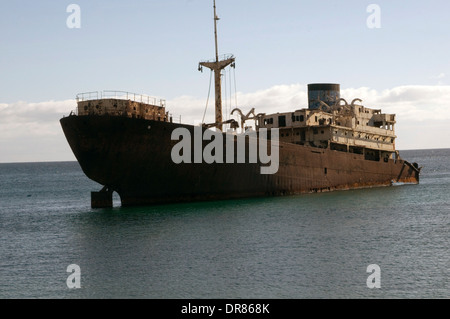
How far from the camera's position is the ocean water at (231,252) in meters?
17.6

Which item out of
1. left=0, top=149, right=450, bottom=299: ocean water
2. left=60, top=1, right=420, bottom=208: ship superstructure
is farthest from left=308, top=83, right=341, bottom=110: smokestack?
left=0, top=149, right=450, bottom=299: ocean water

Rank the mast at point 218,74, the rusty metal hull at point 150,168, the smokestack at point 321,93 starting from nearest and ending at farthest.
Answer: the rusty metal hull at point 150,168 → the mast at point 218,74 → the smokestack at point 321,93

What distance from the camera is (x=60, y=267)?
21.0 m

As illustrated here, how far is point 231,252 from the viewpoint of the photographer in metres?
22.7

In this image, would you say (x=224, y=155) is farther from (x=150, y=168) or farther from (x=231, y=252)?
(x=231, y=252)

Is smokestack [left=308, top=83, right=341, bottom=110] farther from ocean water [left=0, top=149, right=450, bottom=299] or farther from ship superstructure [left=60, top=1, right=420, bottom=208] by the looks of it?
ocean water [left=0, top=149, right=450, bottom=299]

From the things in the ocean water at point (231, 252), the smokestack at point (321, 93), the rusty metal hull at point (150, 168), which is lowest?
the ocean water at point (231, 252)

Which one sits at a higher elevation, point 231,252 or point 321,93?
point 321,93

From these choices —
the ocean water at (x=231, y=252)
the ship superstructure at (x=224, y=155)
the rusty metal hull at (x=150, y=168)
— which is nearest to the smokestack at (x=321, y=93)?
the ship superstructure at (x=224, y=155)

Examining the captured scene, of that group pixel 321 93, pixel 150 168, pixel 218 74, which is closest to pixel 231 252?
pixel 150 168

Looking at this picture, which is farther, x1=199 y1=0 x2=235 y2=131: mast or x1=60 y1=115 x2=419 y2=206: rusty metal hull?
x1=199 y1=0 x2=235 y2=131: mast

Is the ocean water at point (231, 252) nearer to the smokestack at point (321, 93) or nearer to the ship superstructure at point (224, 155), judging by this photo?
the ship superstructure at point (224, 155)

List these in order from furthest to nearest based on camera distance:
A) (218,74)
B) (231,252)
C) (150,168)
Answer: (218,74), (150,168), (231,252)

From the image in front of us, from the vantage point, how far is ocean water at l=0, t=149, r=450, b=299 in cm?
1759
